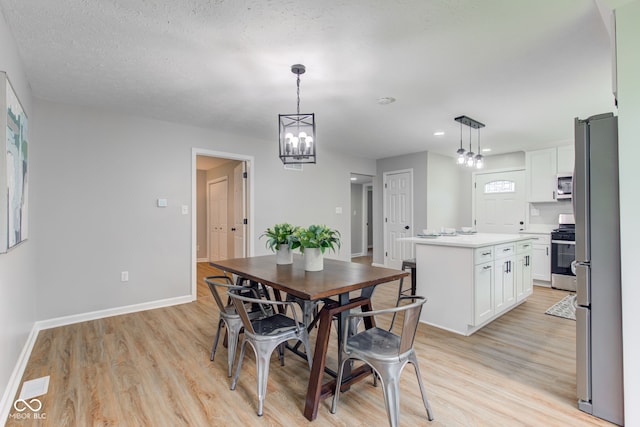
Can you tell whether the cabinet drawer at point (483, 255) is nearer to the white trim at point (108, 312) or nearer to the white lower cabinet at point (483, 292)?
the white lower cabinet at point (483, 292)

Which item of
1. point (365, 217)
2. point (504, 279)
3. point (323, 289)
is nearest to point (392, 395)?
point (323, 289)

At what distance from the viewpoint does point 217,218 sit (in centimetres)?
715

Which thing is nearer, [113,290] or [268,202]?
[113,290]

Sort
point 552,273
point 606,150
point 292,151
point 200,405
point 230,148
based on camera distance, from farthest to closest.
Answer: point 552,273 → point 230,148 → point 292,151 → point 200,405 → point 606,150

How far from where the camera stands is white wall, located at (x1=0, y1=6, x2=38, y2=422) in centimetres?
187

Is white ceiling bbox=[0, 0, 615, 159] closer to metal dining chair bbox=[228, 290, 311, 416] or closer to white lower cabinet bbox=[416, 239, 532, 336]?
white lower cabinet bbox=[416, 239, 532, 336]

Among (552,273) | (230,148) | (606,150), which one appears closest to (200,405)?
(606,150)

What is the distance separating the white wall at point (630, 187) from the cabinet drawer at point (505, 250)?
67.6 inches

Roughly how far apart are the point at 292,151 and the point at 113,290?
2.84m

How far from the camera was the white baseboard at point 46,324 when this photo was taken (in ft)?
6.28

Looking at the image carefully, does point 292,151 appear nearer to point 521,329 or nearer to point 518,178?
point 521,329

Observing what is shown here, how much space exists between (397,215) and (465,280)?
353 centimetres

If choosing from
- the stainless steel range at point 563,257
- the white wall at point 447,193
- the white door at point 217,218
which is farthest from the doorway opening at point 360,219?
the stainless steel range at point 563,257

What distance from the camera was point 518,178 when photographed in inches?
229
